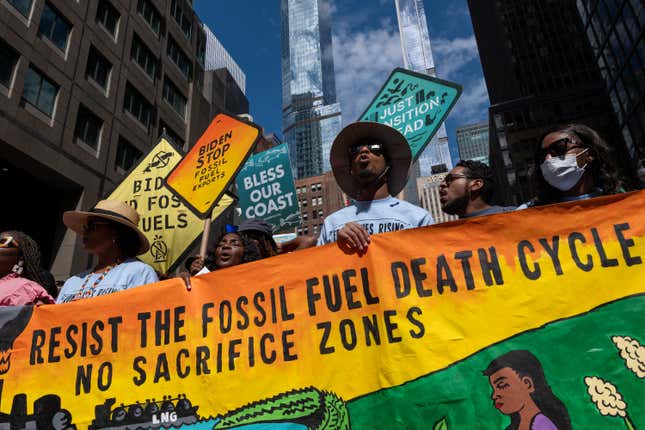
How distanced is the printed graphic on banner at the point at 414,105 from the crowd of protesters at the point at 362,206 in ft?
2.49

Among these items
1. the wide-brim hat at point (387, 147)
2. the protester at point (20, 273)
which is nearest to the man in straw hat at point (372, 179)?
the wide-brim hat at point (387, 147)

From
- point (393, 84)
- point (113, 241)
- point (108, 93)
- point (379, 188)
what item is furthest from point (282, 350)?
point (108, 93)

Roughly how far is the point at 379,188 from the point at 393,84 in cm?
233

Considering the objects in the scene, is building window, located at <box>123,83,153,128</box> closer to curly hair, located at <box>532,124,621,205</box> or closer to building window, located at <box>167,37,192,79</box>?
building window, located at <box>167,37,192,79</box>

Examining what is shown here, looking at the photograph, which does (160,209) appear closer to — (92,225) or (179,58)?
(92,225)

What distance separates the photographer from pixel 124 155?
20.9 metres

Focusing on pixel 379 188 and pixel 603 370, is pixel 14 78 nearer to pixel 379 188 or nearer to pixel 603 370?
pixel 379 188

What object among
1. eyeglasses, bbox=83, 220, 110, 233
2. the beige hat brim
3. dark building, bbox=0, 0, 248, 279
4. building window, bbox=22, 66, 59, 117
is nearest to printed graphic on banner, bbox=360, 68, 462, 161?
the beige hat brim

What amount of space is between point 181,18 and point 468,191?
3035cm

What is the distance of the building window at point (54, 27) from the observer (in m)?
16.8

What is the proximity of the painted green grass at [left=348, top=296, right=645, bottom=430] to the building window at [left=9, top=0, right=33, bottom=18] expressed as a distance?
756 inches

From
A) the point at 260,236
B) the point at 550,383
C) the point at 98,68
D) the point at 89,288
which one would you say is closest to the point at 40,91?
the point at 98,68

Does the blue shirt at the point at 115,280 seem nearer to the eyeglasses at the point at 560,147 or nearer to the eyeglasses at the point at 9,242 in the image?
the eyeglasses at the point at 9,242

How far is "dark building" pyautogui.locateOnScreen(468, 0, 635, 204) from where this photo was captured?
58.8m
